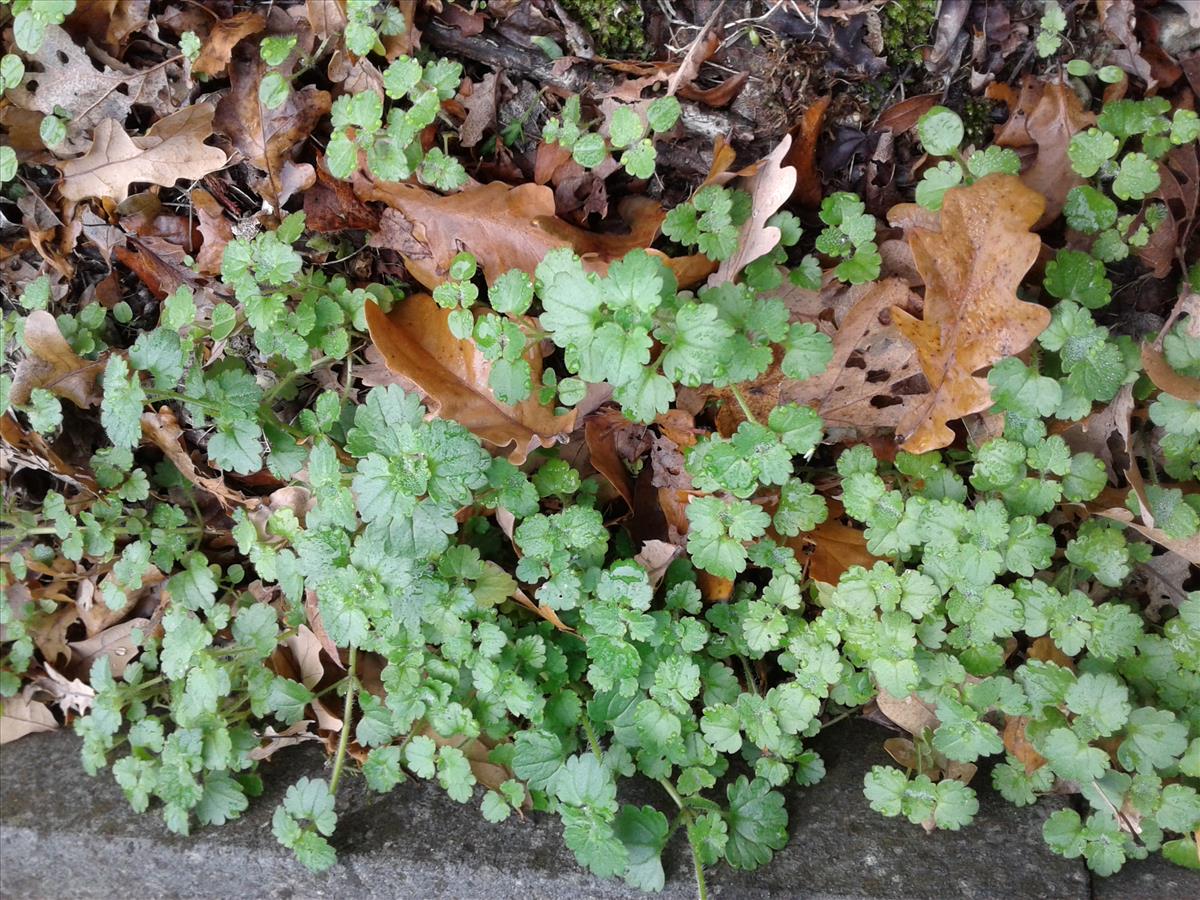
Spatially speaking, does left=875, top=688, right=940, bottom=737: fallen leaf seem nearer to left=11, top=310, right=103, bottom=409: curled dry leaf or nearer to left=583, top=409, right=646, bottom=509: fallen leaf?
left=583, top=409, right=646, bottom=509: fallen leaf

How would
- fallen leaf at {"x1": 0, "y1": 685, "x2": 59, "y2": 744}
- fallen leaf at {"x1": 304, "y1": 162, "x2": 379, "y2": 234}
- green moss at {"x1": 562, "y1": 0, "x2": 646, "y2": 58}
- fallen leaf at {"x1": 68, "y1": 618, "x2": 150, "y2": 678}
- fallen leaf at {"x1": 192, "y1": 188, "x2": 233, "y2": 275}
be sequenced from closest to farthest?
green moss at {"x1": 562, "y1": 0, "x2": 646, "y2": 58}, fallen leaf at {"x1": 304, "y1": 162, "x2": 379, "y2": 234}, fallen leaf at {"x1": 192, "y1": 188, "x2": 233, "y2": 275}, fallen leaf at {"x1": 68, "y1": 618, "x2": 150, "y2": 678}, fallen leaf at {"x1": 0, "y1": 685, "x2": 59, "y2": 744}

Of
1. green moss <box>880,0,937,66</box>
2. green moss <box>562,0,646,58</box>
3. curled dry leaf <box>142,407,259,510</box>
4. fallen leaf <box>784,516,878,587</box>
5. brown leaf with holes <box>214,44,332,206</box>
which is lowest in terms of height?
curled dry leaf <box>142,407,259,510</box>

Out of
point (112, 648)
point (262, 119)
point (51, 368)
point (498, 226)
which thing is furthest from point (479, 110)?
point (112, 648)

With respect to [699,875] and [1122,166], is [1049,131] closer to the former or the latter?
[1122,166]

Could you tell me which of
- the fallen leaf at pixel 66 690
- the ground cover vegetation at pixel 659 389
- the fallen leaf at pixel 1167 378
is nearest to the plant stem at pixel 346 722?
the ground cover vegetation at pixel 659 389

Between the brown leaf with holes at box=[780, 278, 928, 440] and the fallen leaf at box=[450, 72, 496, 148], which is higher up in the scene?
the fallen leaf at box=[450, 72, 496, 148]

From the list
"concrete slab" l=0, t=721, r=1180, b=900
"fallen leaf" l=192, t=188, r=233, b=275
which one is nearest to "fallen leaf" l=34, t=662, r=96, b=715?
"concrete slab" l=0, t=721, r=1180, b=900

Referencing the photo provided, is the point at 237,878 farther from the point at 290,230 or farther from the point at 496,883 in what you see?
the point at 290,230

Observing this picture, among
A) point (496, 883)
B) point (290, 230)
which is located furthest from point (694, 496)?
point (290, 230)
